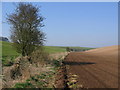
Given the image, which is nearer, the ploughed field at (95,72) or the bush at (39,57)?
the ploughed field at (95,72)

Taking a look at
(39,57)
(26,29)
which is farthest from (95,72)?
(26,29)

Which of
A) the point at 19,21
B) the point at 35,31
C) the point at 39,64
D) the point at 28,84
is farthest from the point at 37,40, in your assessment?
the point at 28,84

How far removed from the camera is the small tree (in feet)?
86.8

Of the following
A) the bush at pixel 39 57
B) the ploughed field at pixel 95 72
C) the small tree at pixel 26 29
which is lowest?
the ploughed field at pixel 95 72

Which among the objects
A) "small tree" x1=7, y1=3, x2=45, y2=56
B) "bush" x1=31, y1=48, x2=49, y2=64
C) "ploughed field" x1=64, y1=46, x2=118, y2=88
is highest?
"small tree" x1=7, y1=3, x2=45, y2=56

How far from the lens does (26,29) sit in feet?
86.8

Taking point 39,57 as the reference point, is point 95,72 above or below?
below

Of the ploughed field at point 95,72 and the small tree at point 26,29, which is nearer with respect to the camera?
the ploughed field at point 95,72

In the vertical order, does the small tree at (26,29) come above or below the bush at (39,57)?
above

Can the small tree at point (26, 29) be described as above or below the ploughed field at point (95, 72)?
above

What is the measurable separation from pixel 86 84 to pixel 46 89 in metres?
2.24

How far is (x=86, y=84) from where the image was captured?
1129cm

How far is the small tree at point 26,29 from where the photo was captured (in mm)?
26469

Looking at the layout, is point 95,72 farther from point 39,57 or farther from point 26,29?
point 26,29
